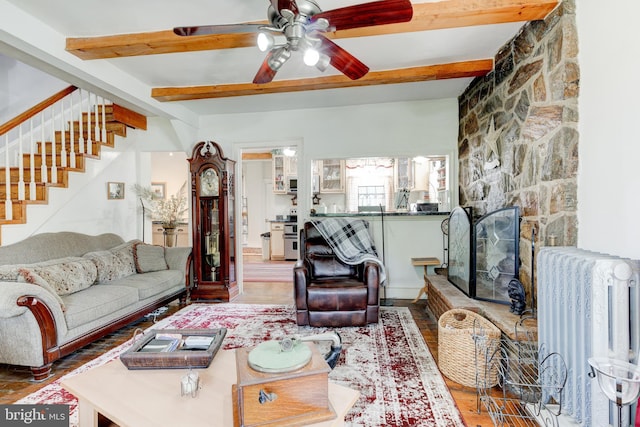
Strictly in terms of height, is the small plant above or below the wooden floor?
above

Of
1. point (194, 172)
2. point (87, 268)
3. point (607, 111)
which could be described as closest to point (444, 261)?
point (607, 111)

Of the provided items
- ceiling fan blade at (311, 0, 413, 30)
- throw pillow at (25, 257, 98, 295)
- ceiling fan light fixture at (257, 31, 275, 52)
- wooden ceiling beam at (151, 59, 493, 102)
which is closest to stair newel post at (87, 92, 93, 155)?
wooden ceiling beam at (151, 59, 493, 102)

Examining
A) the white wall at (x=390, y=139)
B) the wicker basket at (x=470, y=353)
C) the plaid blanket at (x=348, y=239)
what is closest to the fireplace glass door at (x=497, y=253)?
the wicker basket at (x=470, y=353)

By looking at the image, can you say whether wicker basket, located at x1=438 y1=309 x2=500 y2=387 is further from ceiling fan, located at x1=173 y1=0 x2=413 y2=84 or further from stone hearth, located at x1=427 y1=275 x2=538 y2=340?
ceiling fan, located at x1=173 y1=0 x2=413 y2=84

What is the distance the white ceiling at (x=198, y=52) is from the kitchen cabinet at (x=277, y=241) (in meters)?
3.72

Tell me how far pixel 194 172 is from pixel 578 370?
419cm

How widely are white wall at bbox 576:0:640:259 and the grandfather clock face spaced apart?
3.81 metres

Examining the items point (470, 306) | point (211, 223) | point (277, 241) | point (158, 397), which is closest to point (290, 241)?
point (277, 241)

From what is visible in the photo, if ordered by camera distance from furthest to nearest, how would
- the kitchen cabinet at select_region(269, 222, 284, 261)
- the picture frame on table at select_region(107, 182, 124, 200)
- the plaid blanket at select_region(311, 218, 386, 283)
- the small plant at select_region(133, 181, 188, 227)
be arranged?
the kitchen cabinet at select_region(269, 222, 284, 261) < the small plant at select_region(133, 181, 188, 227) < the picture frame on table at select_region(107, 182, 124, 200) < the plaid blanket at select_region(311, 218, 386, 283)

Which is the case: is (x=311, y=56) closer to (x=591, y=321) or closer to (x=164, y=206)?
(x=591, y=321)

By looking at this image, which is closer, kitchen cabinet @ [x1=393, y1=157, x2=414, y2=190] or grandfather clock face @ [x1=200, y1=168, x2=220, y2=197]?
grandfather clock face @ [x1=200, y1=168, x2=220, y2=197]

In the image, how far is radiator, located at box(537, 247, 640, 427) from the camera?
4.65 ft

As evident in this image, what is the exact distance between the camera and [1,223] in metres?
2.99

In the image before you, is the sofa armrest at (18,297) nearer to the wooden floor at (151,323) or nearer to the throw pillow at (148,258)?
the wooden floor at (151,323)
